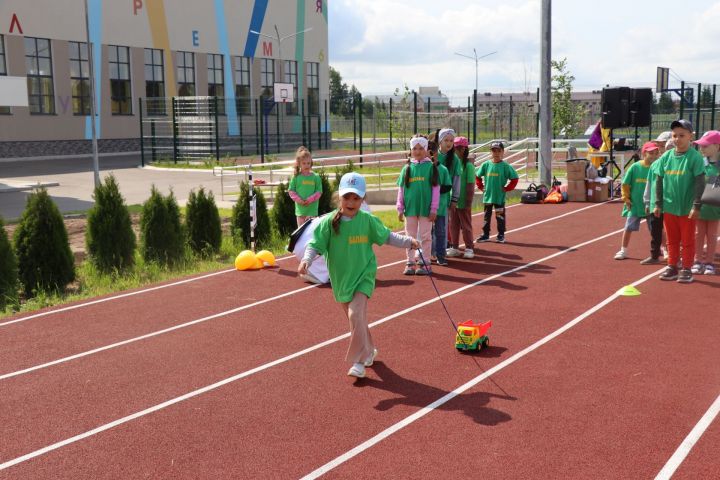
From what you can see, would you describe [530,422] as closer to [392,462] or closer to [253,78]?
[392,462]

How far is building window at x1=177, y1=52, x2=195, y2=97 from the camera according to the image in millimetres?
51281

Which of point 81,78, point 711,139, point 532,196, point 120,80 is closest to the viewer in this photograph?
point 711,139

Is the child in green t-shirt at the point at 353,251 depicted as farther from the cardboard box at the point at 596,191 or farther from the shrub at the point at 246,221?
the cardboard box at the point at 596,191

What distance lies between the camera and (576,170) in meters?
20.5

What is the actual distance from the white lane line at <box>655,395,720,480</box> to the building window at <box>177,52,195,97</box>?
161ft

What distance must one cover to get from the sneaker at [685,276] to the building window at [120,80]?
42.7m

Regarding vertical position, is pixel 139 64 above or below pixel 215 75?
above

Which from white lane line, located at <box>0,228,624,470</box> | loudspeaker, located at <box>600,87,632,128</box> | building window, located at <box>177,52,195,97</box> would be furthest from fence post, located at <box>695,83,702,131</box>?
building window, located at <box>177,52,195,97</box>

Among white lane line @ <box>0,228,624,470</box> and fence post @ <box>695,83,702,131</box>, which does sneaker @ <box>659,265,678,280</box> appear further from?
fence post @ <box>695,83,702,131</box>

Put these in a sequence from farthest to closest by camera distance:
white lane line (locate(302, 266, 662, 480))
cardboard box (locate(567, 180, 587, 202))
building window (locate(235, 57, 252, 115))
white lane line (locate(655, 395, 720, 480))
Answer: building window (locate(235, 57, 252, 115)) < cardboard box (locate(567, 180, 587, 202)) < white lane line (locate(302, 266, 662, 480)) < white lane line (locate(655, 395, 720, 480))

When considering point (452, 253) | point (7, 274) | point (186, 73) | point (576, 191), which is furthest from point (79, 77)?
point (452, 253)

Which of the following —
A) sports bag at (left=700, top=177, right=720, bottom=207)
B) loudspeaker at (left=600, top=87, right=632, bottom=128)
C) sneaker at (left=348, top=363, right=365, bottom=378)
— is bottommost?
sneaker at (left=348, top=363, right=365, bottom=378)

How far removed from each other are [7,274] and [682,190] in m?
9.01

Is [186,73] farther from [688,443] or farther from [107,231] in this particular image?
[688,443]
